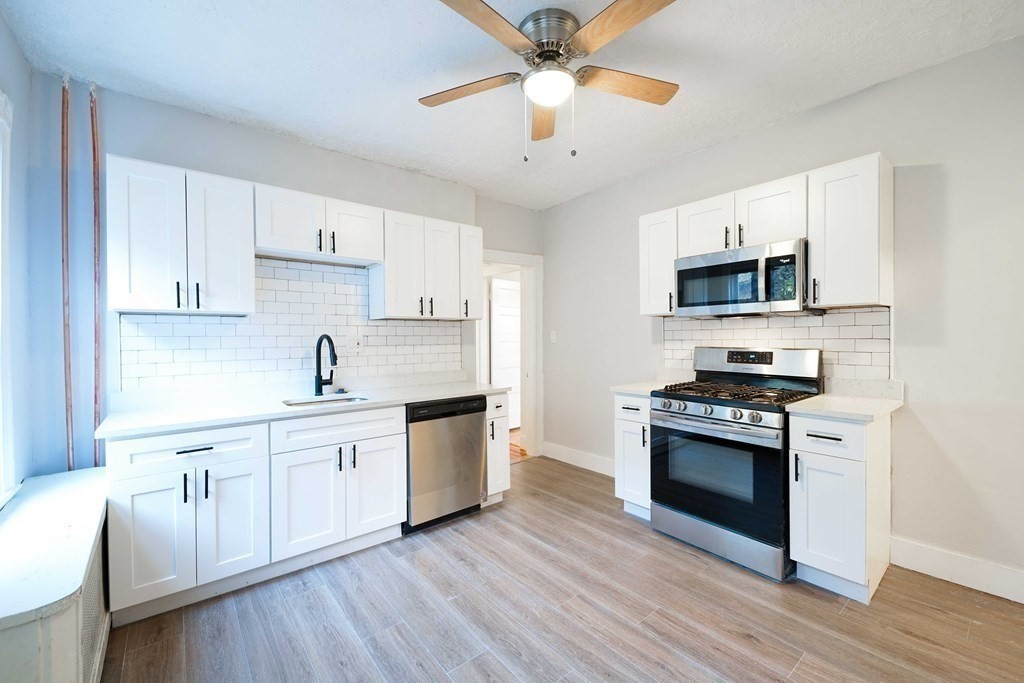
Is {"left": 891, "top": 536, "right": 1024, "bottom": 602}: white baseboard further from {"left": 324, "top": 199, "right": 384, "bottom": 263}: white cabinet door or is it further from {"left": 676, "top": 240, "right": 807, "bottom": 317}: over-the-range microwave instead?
{"left": 324, "top": 199, "right": 384, "bottom": 263}: white cabinet door

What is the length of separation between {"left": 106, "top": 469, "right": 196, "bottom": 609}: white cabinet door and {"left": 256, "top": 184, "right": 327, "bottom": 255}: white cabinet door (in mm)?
1391

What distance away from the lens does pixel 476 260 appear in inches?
142

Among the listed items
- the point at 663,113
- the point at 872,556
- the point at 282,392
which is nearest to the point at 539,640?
the point at 872,556

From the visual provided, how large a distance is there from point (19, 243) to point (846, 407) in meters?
4.22

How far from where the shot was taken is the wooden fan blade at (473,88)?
189cm

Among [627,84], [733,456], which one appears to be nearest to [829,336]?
[733,456]

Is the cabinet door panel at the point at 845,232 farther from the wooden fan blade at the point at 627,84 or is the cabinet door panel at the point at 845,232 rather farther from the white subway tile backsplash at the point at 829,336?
the wooden fan blade at the point at 627,84

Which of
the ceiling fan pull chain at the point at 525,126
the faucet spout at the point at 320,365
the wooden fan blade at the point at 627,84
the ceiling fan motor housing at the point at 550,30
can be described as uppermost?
the ceiling fan pull chain at the point at 525,126

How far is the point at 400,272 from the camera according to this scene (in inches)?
124

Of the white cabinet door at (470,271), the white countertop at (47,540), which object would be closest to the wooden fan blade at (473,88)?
the white cabinet door at (470,271)

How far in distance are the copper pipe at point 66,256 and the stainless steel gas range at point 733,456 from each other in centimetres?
336

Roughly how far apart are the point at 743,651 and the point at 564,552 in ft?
3.46

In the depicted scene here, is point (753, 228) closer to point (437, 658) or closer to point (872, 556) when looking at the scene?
point (872, 556)

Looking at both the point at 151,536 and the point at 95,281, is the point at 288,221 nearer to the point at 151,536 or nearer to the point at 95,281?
the point at 95,281
